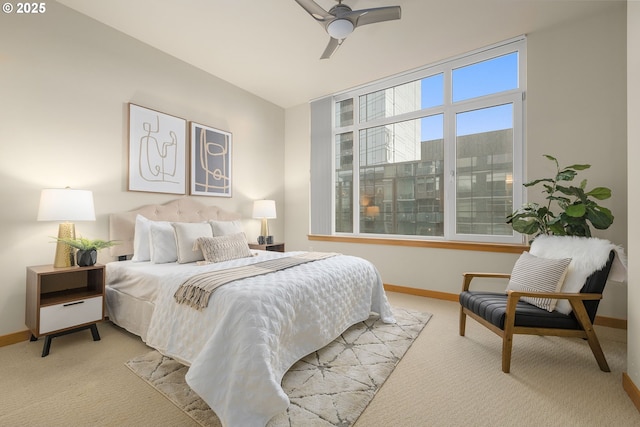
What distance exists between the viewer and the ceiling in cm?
274

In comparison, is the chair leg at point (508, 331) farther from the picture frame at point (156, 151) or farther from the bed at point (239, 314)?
the picture frame at point (156, 151)

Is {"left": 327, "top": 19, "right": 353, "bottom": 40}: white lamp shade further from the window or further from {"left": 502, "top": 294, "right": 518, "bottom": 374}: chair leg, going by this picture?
{"left": 502, "top": 294, "right": 518, "bottom": 374}: chair leg

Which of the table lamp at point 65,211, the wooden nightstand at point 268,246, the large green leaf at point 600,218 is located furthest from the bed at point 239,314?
the large green leaf at point 600,218

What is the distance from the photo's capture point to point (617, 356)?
221cm

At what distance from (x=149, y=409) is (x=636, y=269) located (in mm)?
2890

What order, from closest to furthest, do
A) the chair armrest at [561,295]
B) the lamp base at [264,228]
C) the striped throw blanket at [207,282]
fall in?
1. the striped throw blanket at [207,282]
2. the chair armrest at [561,295]
3. the lamp base at [264,228]

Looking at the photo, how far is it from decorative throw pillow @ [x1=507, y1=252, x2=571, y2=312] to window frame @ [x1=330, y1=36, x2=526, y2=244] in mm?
1242

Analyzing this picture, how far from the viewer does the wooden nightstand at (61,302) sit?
7.22ft

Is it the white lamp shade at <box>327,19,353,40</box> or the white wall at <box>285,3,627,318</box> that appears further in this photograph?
the white wall at <box>285,3,627,318</box>

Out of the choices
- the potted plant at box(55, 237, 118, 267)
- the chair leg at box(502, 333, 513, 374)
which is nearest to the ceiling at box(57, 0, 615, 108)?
the potted plant at box(55, 237, 118, 267)

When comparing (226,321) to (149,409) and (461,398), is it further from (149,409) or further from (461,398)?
(461,398)

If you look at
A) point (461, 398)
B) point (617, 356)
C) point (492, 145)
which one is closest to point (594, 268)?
point (617, 356)

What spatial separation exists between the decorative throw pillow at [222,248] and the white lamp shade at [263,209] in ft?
4.13

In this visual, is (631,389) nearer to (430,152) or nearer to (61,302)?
(430,152)
